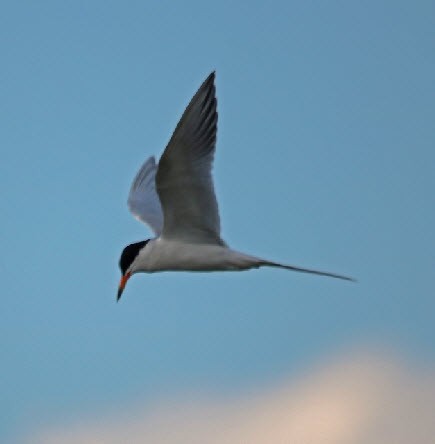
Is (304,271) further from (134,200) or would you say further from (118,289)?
(134,200)

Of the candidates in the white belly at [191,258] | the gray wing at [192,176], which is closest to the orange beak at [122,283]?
the white belly at [191,258]

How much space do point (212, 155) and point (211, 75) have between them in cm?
91

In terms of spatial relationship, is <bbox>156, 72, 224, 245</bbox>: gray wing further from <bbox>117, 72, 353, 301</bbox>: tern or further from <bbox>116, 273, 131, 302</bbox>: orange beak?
<bbox>116, 273, 131, 302</bbox>: orange beak

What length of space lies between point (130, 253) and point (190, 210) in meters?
1.13

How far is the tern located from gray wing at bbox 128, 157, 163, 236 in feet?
4.12

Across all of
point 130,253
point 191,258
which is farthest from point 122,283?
point 191,258

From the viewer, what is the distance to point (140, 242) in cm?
1170

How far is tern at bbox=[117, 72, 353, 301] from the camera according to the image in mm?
10258

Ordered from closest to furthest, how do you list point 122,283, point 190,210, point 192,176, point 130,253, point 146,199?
point 192,176 < point 190,210 < point 130,253 < point 122,283 < point 146,199

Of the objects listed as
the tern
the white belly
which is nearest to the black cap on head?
the tern

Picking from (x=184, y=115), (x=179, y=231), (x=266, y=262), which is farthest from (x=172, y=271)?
(x=184, y=115)

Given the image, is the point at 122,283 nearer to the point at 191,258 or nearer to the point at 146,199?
the point at 191,258

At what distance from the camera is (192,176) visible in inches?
419

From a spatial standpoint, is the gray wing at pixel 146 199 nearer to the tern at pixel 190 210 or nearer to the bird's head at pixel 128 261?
the bird's head at pixel 128 261
